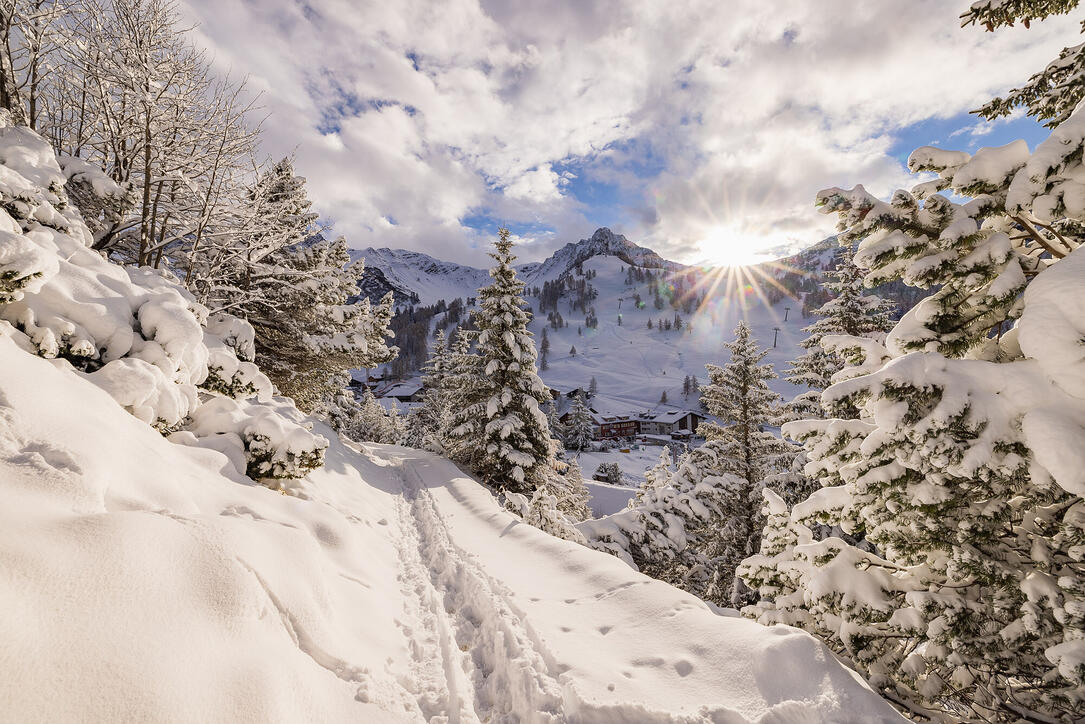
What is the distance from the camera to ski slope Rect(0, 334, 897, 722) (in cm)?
218

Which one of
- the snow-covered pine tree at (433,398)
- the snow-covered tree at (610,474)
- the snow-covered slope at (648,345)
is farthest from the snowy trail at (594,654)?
the snow-covered slope at (648,345)

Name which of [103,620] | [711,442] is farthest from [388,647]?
[711,442]

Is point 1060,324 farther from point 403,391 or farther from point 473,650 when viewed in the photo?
point 403,391

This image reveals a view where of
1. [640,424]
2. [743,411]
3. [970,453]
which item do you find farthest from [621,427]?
[970,453]

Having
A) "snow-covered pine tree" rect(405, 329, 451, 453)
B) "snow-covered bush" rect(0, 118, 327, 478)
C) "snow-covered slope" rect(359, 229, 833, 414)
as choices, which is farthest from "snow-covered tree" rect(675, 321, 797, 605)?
"snow-covered slope" rect(359, 229, 833, 414)

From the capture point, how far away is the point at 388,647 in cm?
429

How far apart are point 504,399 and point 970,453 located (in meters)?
15.4

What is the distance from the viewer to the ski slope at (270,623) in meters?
2.18

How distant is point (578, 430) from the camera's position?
219ft

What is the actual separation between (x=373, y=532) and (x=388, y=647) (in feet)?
13.1

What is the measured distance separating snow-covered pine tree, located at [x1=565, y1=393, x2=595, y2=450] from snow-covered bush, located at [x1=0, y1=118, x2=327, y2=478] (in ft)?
199

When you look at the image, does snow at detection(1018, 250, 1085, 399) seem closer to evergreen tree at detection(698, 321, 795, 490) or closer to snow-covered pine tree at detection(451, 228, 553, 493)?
evergreen tree at detection(698, 321, 795, 490)

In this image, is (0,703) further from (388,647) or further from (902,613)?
(902,613)

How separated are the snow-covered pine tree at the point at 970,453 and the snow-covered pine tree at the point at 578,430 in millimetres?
63564
